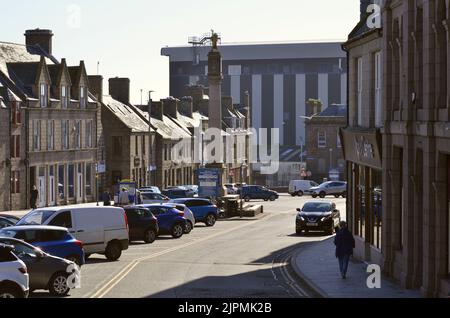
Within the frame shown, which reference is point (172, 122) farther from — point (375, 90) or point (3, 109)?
point (375, 90)

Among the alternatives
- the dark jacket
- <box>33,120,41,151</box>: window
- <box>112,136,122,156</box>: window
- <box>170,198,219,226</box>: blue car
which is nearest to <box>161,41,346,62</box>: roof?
<box>112,136,122,156</box>: window

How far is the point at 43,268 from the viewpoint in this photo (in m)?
25.2

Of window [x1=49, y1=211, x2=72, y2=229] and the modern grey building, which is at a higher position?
the modern grey building

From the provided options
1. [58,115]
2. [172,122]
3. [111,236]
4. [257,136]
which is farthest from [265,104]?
[111,236]

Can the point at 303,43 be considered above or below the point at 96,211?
above

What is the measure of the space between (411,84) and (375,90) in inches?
260

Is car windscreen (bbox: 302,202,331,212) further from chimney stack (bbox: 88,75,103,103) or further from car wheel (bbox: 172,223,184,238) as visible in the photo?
chimney stack (bbox: 88,75,103,103)

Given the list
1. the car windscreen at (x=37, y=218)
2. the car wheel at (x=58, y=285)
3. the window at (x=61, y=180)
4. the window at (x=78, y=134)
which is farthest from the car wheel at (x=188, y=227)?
the window at (x=78, y=134)

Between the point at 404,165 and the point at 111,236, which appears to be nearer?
the point at 404,165

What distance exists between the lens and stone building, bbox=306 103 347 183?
118 metres

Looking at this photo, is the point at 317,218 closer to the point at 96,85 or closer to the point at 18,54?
the point at 18,54

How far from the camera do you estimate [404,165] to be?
2816 cm

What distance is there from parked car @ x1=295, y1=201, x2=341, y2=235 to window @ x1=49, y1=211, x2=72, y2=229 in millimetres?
18687

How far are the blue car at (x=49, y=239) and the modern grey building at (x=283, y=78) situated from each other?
13272 cm
